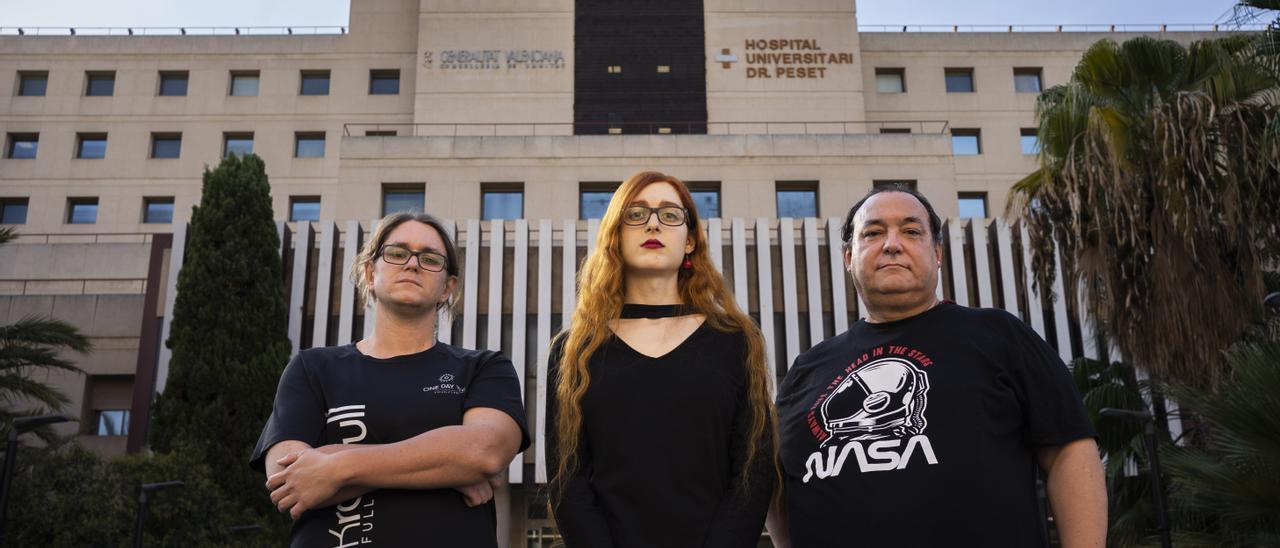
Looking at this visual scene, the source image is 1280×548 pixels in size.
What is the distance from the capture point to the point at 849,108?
34.7 metres

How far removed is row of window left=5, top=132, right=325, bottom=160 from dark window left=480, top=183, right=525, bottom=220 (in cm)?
1214

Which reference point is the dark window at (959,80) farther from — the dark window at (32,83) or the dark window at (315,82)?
the dark window at (32,83)

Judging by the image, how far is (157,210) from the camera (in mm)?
37781

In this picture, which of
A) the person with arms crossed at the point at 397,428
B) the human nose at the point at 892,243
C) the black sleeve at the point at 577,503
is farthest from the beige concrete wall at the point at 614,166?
the black sleeve at the point at 577,503

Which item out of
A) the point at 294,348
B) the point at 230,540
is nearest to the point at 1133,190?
the point at 230,540

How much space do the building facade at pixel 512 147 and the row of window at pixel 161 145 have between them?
4.2 inches

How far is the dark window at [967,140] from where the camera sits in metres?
38.1

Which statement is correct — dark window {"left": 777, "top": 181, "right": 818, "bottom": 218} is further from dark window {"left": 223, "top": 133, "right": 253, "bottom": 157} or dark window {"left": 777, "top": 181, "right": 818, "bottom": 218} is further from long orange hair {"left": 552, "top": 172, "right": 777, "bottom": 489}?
long orange hair {"left": 552, "top": 172, "right": 777, "bottom": 489}

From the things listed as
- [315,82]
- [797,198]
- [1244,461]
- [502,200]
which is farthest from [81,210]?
[1244,461]

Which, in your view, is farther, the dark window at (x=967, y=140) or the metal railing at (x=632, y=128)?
the dark window at (x=967, y=140)

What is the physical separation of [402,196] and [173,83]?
16.5 m

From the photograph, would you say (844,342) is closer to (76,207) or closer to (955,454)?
(955,454)

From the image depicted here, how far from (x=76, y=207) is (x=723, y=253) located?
2845 centimetres

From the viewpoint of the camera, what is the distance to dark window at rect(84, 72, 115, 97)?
39562 millimetres
